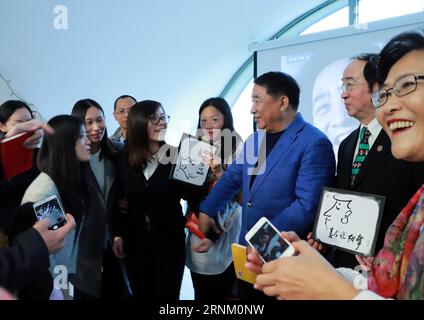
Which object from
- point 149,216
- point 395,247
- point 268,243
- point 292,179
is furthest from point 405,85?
point 149,216

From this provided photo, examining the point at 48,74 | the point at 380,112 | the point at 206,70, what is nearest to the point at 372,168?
the point at 380,112

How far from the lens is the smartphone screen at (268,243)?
38.6 inches

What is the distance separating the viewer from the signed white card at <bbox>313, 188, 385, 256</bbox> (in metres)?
1.26

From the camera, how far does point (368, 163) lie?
5.00ft

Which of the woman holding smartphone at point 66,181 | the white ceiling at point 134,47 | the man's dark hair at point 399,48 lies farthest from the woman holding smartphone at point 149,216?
the white ceiling at point 134,47

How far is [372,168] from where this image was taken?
151 cm

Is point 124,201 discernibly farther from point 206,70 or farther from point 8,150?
point 206,70

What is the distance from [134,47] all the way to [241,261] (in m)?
3.86

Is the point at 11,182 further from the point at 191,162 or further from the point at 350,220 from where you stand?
the point at 350,220

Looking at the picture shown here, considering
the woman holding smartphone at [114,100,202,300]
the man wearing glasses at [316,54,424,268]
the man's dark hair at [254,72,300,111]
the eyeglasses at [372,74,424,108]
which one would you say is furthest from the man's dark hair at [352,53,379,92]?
the woman holding smartphone at [114,100,202,300]

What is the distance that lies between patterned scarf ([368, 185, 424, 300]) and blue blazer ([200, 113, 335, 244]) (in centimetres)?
79

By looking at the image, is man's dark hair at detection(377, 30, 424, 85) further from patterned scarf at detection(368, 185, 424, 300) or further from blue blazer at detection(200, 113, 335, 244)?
blue blazer at detection(200, 113, 335, 244)

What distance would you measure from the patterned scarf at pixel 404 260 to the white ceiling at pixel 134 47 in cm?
395

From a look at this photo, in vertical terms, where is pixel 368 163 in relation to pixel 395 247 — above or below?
above
